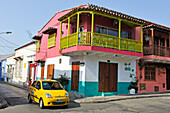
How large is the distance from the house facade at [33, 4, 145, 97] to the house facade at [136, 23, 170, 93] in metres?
1.16

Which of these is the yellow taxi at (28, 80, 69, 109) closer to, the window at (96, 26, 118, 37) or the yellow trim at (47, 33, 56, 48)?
the window at (96, 26, 118, 37)

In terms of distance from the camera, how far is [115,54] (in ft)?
43.7

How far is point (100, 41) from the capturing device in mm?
12625

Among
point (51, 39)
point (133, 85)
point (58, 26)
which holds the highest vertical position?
point (58, 26)

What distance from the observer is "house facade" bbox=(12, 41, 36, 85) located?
23234 millimetres

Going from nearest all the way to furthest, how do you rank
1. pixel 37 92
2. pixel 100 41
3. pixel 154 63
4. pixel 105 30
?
pixel 37 92
pixel 100 41
pixel 105 30
pixel 154 63

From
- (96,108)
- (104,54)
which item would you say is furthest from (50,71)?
(96,108)

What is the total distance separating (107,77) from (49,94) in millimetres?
6591

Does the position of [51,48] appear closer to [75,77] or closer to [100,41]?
[75,77]

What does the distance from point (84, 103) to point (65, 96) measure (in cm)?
232

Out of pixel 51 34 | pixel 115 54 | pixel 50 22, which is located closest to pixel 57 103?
pixel 115 54

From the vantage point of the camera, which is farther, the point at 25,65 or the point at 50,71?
the point at 25,65

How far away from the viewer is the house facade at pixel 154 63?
1595 centimetres

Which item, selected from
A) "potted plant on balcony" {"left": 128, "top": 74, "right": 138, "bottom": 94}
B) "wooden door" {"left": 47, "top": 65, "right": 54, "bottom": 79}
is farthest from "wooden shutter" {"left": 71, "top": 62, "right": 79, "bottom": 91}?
"potted plant on balcony" {"left": 128, "top": 74, "right": 138, "bottom": 94}
